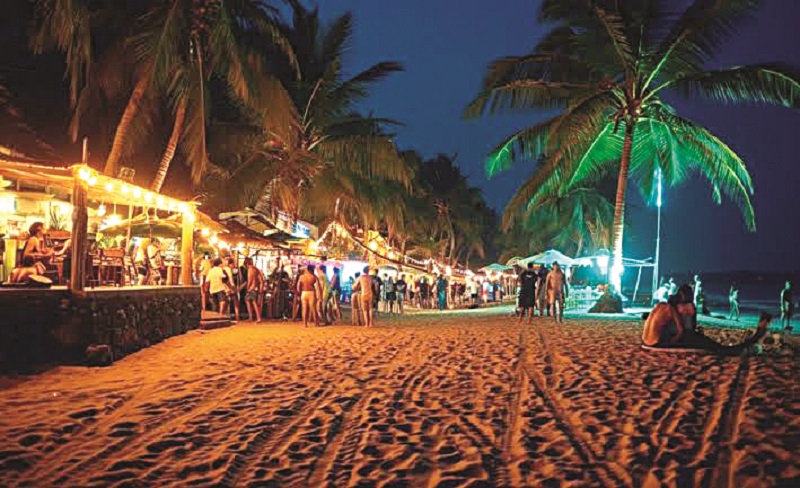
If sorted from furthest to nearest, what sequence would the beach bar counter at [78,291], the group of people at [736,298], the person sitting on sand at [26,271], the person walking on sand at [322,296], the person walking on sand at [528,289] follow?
the group of people at [736,298]
the person walking on sand at [528,289]
the person walking on sand at [322,296]
the person sitting on sand at [26,271]
the beach bar counter at [78,291]

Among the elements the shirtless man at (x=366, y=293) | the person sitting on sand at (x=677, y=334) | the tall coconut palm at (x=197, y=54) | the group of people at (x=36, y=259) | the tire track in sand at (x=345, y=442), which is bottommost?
the tire track in sand at (x=345, y=442)

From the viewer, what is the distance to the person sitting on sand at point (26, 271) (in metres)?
8.77

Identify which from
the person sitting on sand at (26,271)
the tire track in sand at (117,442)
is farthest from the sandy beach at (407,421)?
the person sitting on sand at (26,271)

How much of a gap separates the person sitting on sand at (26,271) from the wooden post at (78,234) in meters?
0.71

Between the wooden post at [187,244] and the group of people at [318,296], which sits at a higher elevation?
the wooden post at [187,244]

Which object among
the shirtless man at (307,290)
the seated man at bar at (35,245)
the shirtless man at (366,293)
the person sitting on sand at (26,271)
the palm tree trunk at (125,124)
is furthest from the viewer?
the shirtless man at (366,293)

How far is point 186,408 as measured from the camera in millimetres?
5875

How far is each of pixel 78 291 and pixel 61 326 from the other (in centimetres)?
51

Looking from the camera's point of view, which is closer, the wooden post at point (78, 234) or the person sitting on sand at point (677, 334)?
the wooden post at point (78, 234)

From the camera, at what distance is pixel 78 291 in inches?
326

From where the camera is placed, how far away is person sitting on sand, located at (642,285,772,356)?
9.12 m

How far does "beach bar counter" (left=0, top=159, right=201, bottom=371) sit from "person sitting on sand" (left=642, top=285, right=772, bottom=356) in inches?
318

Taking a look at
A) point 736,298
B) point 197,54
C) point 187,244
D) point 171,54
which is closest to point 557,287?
point 736,298

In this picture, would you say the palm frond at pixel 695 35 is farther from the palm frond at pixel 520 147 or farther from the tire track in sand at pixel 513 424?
the tire track in sand at pixel 513 424
